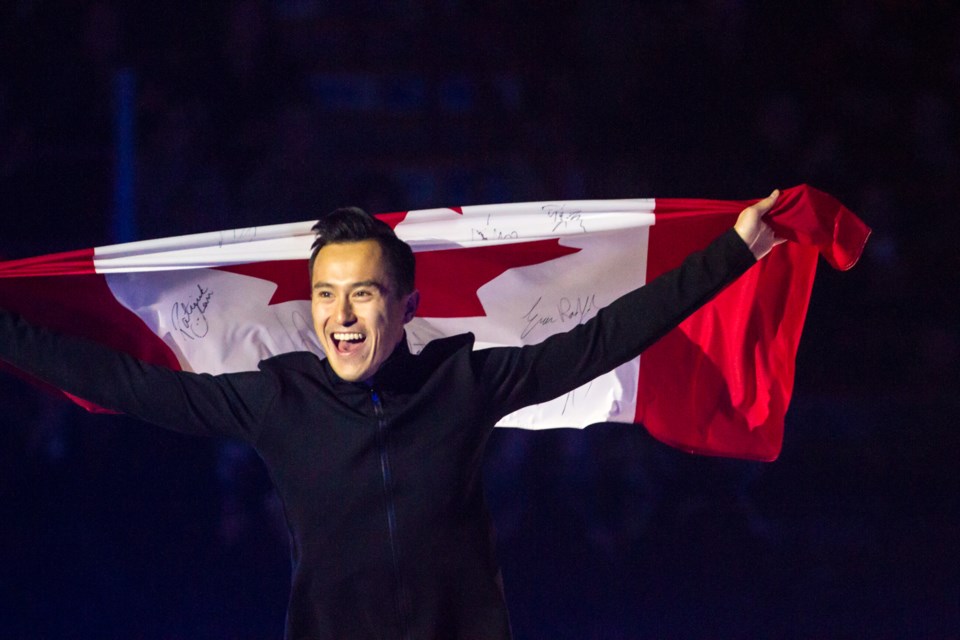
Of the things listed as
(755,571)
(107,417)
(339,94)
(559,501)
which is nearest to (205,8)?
(339,94)

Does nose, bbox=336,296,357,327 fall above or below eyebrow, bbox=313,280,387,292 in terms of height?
below

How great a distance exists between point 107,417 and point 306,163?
3.56 feet

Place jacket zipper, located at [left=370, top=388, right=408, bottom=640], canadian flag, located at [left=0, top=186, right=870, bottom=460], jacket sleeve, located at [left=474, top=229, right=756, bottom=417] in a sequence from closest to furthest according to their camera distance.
A: jacket zipper, located at [left=370, top=388, right=408, bottom=640]
jacket sleeve, located at [left=474, top=229, right=756, bottom=417]
canadian flag, located at [left=0, top=186, right=870, bottom=460]

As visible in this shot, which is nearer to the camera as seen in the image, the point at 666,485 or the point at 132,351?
the point at 132,351

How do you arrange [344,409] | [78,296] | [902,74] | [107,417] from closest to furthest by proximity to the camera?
[344,409] < [78,296] < [107,417] < [902,74]

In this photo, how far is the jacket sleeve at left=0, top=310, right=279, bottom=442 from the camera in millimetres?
1788

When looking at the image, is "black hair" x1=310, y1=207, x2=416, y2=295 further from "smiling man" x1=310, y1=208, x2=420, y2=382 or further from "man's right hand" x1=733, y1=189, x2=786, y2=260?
"man's right hand" x1=733, y1=189, x2=786, y2=260

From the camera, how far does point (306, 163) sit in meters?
3.40

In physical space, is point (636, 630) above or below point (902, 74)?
below

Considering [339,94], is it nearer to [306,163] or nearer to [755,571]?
[306,163]
